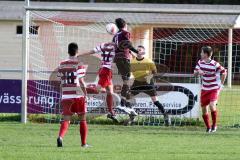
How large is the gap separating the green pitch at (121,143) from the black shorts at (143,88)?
120cm

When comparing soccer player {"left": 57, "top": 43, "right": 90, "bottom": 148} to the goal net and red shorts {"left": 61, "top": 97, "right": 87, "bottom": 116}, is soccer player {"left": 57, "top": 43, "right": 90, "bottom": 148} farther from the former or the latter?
the goal net

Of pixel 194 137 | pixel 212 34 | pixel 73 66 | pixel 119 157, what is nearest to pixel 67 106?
pixel 73 66

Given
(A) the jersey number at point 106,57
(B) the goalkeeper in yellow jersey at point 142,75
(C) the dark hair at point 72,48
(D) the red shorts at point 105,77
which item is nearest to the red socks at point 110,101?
(D) the red shorts at point 105,77

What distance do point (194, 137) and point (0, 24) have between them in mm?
22069

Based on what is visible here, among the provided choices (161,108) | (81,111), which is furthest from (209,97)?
(81,111)

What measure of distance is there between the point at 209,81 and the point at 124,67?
2202 mm

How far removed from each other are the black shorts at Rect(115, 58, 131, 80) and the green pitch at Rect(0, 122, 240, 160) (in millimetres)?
1326

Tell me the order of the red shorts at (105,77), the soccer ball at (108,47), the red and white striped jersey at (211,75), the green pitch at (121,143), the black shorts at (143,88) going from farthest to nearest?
the black shorts at (143,88) → the red shorts at (105,77) → the soccer ball at (108,47) → the red and white striped jersey at (211,75) → the green pitch at (121,143)

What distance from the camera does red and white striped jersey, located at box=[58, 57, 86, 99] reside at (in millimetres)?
14305

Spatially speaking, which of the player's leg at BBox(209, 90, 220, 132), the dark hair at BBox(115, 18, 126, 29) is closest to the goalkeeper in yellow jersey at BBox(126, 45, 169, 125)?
the dark hair at BBox(115, 18, 126, 29)

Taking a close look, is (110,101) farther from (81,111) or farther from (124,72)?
(81,111)

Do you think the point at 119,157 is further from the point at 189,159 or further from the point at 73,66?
the point at 73,66

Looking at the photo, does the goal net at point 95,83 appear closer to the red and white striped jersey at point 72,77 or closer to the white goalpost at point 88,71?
the white goalpost at point 88,71

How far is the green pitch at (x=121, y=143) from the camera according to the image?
12844mm
